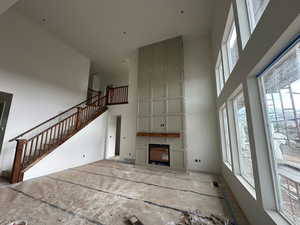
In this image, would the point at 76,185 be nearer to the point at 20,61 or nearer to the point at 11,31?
the point at 20,61

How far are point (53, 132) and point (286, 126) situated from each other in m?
6.32

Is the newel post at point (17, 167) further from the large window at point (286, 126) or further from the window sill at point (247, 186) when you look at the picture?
the large window at point (286, 126)

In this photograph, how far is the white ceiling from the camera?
3.98 metres

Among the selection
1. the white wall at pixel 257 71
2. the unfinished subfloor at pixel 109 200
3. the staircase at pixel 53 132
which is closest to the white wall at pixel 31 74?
the staircase at pixel 53 132

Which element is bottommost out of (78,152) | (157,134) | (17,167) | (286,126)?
(17,167)

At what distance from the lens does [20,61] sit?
4.15m

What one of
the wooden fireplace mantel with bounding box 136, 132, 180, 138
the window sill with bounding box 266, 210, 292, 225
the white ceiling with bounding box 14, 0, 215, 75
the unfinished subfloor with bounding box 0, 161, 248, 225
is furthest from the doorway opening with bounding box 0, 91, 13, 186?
the window sill with bounding box 266, 210, 292, 225

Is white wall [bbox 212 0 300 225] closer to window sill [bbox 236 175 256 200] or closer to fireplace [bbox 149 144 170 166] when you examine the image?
window sill [bbox 236 175 256 200]

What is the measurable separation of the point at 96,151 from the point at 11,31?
520 cm

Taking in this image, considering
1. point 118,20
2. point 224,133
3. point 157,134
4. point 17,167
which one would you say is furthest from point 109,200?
point 118,20

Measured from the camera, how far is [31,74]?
4410 mm

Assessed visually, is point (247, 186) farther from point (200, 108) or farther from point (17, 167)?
point (17, 167)

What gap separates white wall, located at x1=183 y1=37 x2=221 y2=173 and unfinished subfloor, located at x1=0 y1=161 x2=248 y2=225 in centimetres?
109

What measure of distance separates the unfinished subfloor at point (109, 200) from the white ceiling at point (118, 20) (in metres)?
5.37
